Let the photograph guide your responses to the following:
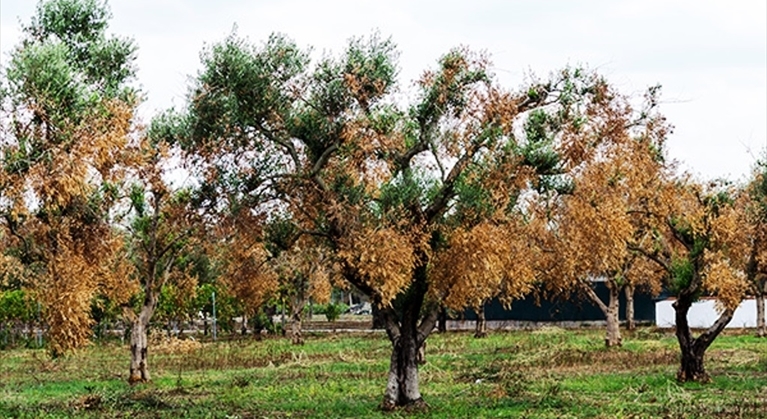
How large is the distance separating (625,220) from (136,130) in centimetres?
1253

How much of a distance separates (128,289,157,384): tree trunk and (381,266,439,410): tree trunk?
12.1m

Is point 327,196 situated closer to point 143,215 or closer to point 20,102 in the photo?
point 20,102

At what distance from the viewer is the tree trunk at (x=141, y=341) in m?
35.1

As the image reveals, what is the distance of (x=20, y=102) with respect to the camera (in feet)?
69.4

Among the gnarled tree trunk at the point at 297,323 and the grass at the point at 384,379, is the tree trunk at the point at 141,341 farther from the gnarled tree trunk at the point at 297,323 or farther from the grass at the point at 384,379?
the gnarled tree trunk at the point at 297,323

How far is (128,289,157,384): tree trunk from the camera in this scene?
3512 cm

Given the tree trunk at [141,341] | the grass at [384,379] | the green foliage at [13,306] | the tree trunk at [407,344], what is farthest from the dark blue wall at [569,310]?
the tree trunk at [407,344]

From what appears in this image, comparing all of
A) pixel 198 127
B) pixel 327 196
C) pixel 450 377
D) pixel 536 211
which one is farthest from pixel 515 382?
pixel 198 127

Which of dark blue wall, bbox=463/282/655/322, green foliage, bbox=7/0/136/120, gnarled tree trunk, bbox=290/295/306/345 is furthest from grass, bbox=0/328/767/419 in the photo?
dark blue wall, bbox=463/282/655/322

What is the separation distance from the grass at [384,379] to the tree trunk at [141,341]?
62 centimetres

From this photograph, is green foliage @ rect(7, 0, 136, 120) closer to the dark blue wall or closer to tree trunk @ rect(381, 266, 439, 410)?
tree trunk @ rect(381, 266, 439, 410)

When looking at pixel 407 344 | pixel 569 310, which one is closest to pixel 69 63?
pixel 407 344

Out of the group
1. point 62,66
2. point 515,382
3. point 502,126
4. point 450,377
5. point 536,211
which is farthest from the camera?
point 450,377

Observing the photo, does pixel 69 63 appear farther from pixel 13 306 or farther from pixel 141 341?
pixel 13 306
